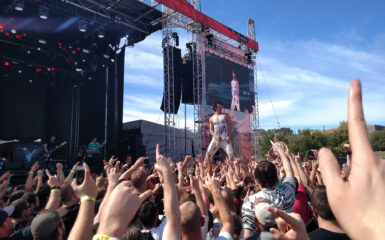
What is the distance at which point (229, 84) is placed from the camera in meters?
17.4

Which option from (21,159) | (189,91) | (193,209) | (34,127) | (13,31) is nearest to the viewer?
(193,209)

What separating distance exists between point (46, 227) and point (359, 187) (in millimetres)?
1965

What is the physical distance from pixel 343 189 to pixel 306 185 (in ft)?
9.77

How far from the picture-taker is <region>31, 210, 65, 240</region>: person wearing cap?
6.29 feet

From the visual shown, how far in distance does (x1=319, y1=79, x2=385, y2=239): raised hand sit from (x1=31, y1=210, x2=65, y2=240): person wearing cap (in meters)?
1.86

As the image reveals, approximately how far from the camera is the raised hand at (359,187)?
2.68 feet

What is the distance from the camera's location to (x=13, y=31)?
11.3 meters

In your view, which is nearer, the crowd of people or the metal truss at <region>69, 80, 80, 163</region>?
the crowd of people

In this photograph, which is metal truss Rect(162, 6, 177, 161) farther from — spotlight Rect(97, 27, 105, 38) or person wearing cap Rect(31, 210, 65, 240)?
person wearing cap Rect(31, 210, 65, 240)

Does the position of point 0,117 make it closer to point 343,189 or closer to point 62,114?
point 62,114

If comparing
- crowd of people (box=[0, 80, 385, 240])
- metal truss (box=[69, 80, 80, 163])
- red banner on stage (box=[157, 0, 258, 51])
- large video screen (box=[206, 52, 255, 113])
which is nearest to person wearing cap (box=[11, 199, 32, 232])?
crowd of people (box=[0, 80, 385, 240])

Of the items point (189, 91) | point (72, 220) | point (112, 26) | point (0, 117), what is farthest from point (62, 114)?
point (72, 220)

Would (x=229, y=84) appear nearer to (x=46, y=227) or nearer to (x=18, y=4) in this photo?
(x=18, y=4)

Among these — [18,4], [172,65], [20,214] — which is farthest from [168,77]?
[20,214]
